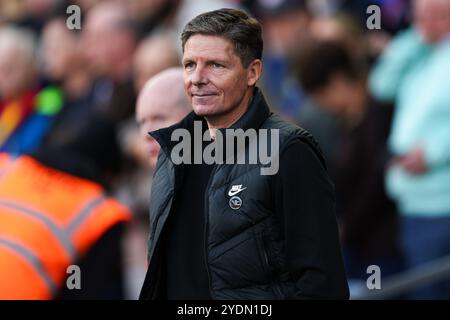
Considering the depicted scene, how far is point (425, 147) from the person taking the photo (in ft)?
20.0

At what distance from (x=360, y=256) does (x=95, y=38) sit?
305 cm

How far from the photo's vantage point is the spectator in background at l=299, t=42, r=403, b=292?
6582 mm

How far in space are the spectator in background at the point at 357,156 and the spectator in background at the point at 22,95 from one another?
78.7 inches

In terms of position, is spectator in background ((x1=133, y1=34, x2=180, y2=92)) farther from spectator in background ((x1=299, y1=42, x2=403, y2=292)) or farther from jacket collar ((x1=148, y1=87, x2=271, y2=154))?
jacket collar ((x1=148, y1=87, x2=271, y2=154))

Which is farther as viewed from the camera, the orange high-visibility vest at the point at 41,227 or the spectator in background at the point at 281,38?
the spectator in background at the point at 281,38

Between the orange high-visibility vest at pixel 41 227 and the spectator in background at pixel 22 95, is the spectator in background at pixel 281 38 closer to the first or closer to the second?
the spectator in background at pixel 22 95

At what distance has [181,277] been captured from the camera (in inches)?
112

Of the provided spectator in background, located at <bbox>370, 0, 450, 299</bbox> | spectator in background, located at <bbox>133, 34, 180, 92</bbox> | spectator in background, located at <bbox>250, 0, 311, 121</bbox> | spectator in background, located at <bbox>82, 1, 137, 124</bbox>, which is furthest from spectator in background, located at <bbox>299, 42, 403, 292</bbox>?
spectator in background, located at <bbox>82, 1, 137, 124</bbox>

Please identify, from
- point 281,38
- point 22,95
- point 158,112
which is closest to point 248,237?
point 158,112

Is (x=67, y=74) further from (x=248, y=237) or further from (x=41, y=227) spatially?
(x=248, y=237)

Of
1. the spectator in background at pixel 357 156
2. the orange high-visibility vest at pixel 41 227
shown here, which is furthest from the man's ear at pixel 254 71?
the spectator in background at pixel 357 156

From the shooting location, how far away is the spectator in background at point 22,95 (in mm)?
7828

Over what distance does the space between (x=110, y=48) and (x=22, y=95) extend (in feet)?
2.79

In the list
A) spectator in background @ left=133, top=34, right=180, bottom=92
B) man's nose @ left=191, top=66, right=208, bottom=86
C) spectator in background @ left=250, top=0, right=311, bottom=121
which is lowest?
man's nose @ left=191, top=66, right=208, bottom=86
